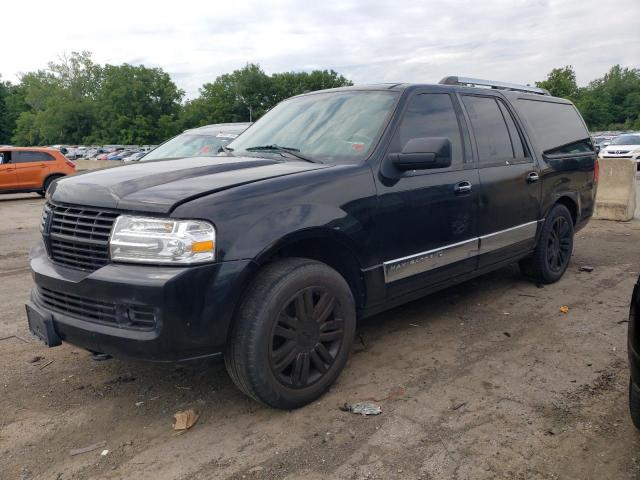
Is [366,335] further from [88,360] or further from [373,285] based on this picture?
[88,360]

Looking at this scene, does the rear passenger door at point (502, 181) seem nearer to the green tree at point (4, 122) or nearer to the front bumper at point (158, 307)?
the front bumper at point (158, 307)

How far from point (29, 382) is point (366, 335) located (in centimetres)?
240

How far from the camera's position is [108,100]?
85.2 metres

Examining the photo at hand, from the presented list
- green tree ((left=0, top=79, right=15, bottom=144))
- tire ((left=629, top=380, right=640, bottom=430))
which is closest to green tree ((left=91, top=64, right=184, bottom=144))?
green tree ((left=0, top=79, right=15, bottom=144))

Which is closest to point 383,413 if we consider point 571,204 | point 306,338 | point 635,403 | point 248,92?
point 306,338

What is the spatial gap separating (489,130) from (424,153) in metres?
1.48

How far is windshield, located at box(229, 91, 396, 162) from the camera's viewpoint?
3.70 meters

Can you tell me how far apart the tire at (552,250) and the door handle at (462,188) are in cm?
157

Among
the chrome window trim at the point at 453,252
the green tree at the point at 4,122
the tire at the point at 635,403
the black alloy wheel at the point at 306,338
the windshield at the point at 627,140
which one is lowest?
the tire at the point at 635,403

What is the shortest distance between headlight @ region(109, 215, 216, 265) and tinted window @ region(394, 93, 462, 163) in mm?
1623

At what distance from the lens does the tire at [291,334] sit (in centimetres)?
284

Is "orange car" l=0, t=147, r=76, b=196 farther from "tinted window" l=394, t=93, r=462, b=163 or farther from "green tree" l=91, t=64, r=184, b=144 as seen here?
"green tree" l=91, t=64, r=184, b=144

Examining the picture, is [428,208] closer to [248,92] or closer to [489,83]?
[489,83]

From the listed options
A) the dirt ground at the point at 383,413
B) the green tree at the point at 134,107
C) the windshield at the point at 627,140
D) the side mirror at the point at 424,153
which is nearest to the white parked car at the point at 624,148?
the windshield at the point at 627,140
